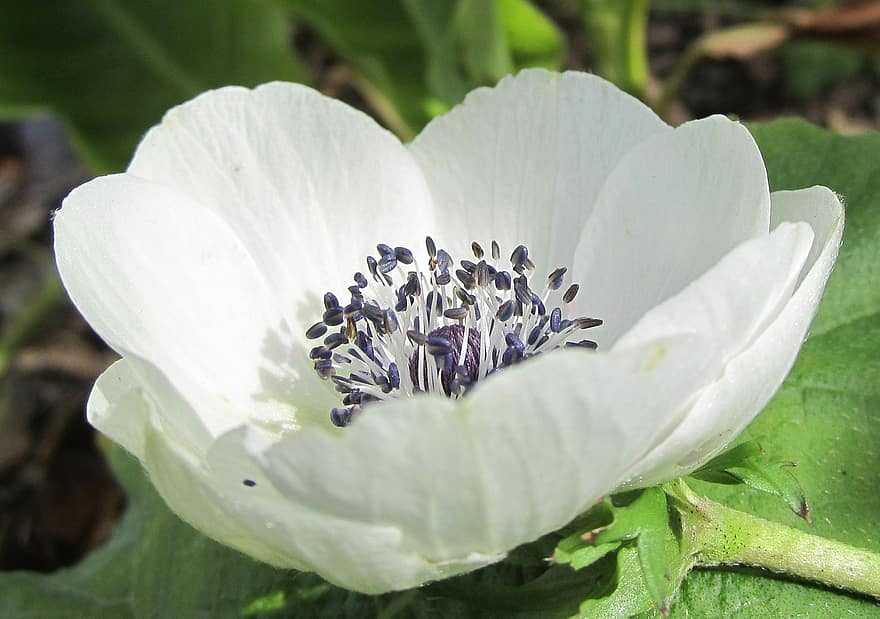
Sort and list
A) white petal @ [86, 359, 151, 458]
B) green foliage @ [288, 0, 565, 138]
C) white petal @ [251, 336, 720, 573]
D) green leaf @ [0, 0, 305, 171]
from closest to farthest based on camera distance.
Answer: white petal @ [251, 336, 720, 573]
white petal @ [86, 359, 151, 458]
green foliage @ [288, 0, 565, 138]
green leaf @ [0, 0, 305, 171]

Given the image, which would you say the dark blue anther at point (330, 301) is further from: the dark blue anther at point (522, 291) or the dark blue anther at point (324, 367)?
Answer: the dark blue anther at point (522, 291)

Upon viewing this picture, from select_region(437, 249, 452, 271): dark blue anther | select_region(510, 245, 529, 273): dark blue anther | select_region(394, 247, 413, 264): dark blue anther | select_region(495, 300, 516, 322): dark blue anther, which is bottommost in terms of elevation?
select_region(495, 300, 516, 322): dark blue anther

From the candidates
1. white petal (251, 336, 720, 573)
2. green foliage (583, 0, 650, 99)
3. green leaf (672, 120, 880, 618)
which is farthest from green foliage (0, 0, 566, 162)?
white petal (251, 336, 720, 573)

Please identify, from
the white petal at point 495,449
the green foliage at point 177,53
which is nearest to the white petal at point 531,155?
the white petal at point 495,449

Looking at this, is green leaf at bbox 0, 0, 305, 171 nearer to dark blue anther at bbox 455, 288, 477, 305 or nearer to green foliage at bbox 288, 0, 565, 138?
green foliage at bbox 288, 0, 565, 138

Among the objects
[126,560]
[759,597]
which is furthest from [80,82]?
[759,597]

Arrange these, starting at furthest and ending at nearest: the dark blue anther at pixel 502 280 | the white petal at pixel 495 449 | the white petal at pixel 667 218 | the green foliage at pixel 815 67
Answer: the green foliage at pixel 815 67
the dark blue anther at pixel 502 280
the white petal at pixel 667 218
the white petal at pixel 495 449

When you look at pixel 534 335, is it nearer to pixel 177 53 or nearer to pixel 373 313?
pixel 373 313

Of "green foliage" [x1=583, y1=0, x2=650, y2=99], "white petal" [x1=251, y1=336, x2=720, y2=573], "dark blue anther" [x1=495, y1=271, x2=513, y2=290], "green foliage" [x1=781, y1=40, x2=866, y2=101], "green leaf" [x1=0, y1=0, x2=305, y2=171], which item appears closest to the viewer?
"white petal" [x1=251, y1=336, x2=720, y2=573]

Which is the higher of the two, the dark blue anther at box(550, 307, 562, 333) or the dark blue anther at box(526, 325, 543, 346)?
the dark blue anther at box(550, 307, 562, 333)
